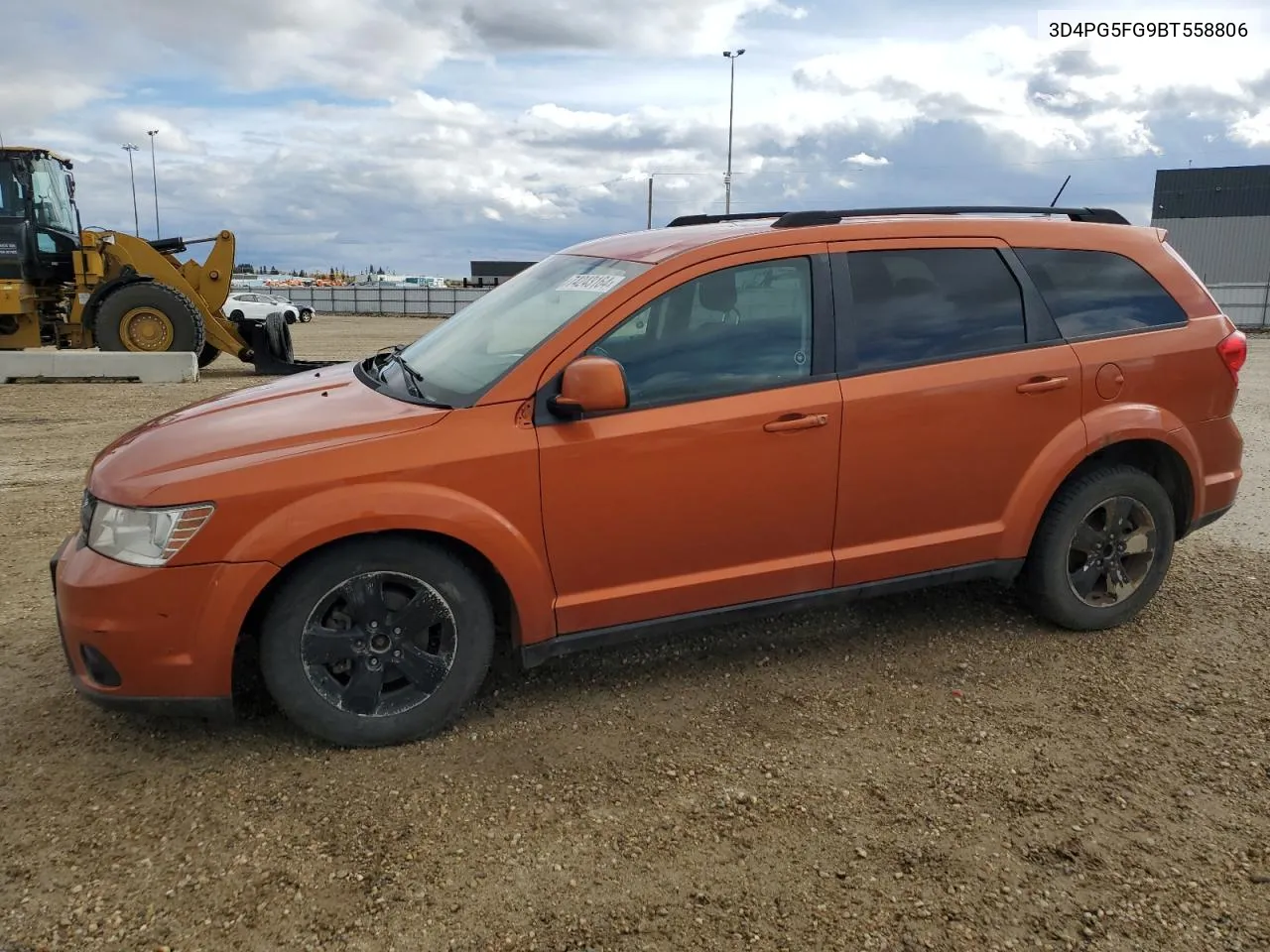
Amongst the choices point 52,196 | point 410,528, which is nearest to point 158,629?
point 410,528

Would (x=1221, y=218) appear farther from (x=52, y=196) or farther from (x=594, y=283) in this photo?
(x=594, y=283)

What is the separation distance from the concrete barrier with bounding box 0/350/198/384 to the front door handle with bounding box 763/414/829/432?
40.4 feet

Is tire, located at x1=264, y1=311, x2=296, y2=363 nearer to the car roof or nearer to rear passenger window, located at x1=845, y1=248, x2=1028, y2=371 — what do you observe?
the car roof

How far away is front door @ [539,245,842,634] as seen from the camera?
3385 millimetres

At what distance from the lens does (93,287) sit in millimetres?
14727

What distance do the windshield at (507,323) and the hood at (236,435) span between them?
0.77ft

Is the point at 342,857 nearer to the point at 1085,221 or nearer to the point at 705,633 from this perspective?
the point at 705,633

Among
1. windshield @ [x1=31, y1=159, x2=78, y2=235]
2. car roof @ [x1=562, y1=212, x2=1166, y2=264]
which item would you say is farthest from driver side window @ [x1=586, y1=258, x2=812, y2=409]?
windshield @ [x1=31, y1=159, x2=78, y2=235]

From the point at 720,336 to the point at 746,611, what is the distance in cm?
104

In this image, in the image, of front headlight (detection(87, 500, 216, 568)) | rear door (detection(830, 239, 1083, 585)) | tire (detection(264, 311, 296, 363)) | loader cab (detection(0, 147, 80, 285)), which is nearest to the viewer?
front headlight (detection(87, 500, 216, 568))

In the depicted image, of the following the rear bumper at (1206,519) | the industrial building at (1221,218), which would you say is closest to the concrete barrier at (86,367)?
the rear bumper at (1206,519)

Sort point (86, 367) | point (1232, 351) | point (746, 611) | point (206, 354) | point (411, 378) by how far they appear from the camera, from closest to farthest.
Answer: point (746, 611)
point (411, 378)
point (1232, 351)
point (86, 367)
point (206, 354)

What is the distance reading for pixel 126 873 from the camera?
8.81 ft

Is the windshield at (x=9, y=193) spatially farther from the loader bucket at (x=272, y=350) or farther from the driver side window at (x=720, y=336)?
the driver side window at (x=720, y=336)
